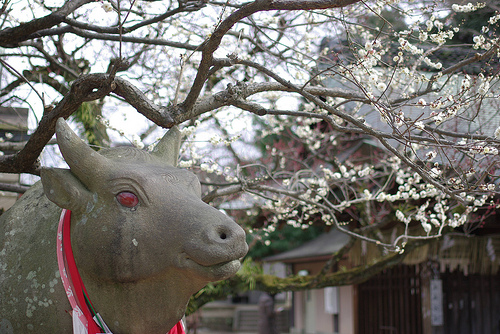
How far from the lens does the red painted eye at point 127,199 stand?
2.65m

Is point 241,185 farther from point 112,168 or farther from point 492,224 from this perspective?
point 492,224

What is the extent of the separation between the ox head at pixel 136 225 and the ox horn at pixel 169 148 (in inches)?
16.3

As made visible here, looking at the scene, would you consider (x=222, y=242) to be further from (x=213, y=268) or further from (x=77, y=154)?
(x=77, y=154)

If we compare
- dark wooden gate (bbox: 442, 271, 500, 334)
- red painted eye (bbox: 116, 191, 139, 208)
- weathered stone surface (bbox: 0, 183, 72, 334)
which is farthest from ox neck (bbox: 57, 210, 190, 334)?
dark wooden gate (bbox: 442, 271, 500, 334)

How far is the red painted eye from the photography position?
2.65m

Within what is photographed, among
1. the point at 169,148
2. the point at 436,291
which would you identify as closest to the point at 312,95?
the point at 169,148

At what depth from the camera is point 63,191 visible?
2684 mm

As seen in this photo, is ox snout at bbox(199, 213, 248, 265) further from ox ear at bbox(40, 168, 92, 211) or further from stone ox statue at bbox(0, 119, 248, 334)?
ox ear at bbox(40, 168, 92, 211)

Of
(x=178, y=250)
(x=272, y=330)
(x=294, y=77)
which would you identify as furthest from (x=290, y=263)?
(x=178, y=250)

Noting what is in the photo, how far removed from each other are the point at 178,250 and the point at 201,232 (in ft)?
0.51

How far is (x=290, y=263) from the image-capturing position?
1812 cm

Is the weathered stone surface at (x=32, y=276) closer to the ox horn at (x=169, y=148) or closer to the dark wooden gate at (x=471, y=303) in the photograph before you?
the ox horn at (x=169, y=148)

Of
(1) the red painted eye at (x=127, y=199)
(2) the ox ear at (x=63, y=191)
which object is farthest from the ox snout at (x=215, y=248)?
(2) the ox ear at (x=63, y=191)

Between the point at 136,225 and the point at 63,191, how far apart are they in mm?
468
